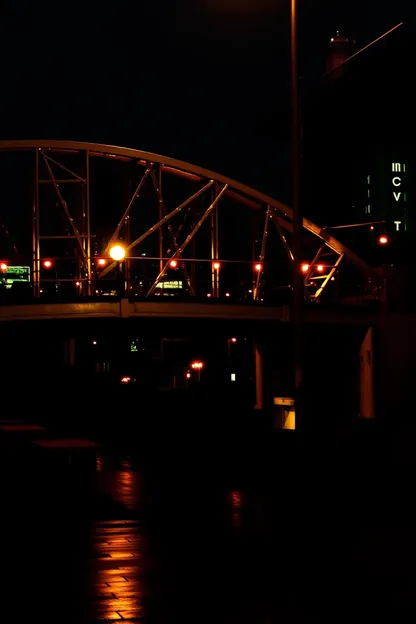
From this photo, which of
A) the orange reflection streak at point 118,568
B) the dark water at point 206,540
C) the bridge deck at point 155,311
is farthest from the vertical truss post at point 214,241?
the orange reflection streak at point 118,568

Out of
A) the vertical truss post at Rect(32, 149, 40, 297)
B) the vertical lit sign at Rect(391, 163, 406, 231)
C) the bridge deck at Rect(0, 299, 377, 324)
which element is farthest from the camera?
the vertical lit sign at Rect(391, 163, 406, 231)

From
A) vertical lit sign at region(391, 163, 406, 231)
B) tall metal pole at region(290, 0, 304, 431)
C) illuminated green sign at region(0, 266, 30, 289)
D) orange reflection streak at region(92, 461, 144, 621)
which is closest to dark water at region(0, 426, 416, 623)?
orange reflection streak at region(92, 461, 144, 621)

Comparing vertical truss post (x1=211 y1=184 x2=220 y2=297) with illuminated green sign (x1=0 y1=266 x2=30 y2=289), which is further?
illuminated green sign (x1=0 y1=266 x2=30 y2=289)

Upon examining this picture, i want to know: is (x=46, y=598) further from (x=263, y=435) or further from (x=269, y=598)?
(x=263, y=435)

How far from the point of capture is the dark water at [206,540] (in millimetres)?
11195

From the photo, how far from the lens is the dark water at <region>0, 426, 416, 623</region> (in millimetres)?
11195

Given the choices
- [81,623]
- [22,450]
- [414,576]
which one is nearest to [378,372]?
[22,450]

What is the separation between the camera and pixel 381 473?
2308 centimetres

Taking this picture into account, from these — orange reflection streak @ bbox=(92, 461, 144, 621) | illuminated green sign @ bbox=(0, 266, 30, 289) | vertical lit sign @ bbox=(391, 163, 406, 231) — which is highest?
vertical lit sign @ bbox=(391, 163, 406, 231)

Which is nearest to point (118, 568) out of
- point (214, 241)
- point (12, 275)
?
point (214, 241)

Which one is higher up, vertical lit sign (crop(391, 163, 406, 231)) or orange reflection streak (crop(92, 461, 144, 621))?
vertical lit sign (crop(391, 163, 406, 231))

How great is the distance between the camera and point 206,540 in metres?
15.5

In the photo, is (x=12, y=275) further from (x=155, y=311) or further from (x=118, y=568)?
(x=118, y=568)

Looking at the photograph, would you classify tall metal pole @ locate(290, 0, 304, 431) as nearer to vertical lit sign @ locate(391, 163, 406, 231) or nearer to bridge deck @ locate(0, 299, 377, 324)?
bridge deck @ locate(0, 299, 377, 324)
